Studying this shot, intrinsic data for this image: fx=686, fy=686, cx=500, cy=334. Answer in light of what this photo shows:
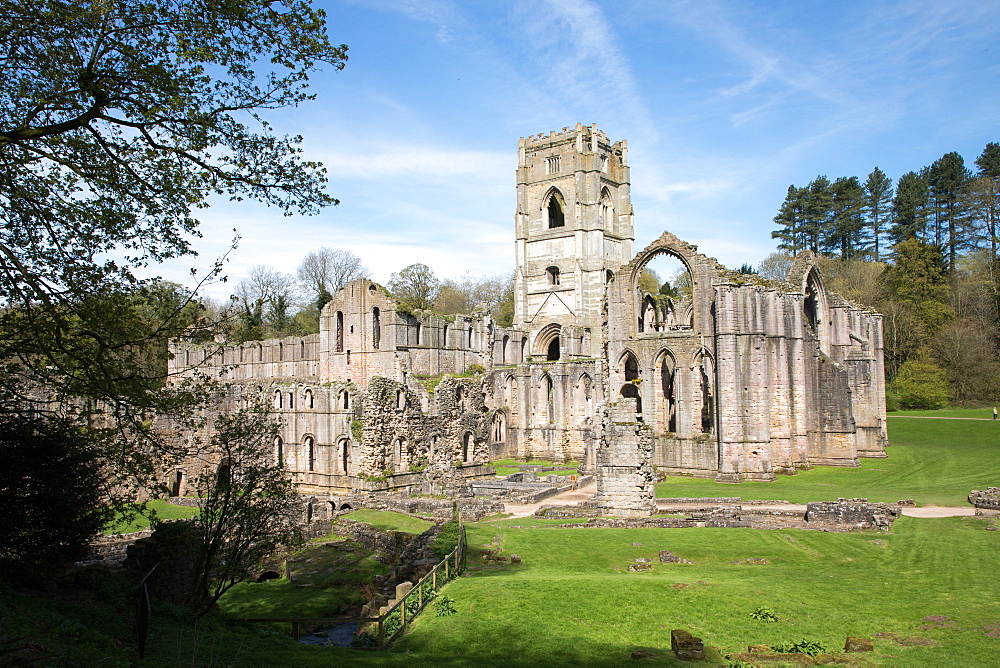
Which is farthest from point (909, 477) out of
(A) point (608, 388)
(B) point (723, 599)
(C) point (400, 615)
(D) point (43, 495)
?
(D) point (43, 495)

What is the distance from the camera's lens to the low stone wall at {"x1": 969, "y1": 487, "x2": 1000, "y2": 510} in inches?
808

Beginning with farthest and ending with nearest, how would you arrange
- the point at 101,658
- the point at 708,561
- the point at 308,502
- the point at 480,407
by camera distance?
the point at 480,407
the point at 308,502
the point at 708,561
the point at 101,658

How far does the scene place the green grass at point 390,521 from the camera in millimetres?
21006

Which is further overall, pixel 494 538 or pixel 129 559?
pixel 494 538

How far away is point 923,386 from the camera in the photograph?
151 feet

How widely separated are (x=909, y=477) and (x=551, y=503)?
49.4 ft

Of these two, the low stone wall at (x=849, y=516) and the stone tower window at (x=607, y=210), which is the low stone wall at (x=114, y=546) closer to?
the low stone wall at (x=849, y=516)

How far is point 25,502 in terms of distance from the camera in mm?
9344

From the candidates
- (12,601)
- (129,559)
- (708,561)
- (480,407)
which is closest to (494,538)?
(708,561)

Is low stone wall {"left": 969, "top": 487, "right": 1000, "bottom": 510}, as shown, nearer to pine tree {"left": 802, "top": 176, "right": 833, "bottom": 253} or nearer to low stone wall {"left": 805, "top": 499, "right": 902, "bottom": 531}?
low stone wall {"left": 805, "top": 499, "right": 902, "bottom": 531}

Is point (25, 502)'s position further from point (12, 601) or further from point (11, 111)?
point (11, 111)

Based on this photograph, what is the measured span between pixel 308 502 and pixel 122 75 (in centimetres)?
1913

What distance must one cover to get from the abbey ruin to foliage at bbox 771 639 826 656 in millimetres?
11021

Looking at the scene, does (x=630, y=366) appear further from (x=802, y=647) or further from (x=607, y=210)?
(x=802, y=647)
